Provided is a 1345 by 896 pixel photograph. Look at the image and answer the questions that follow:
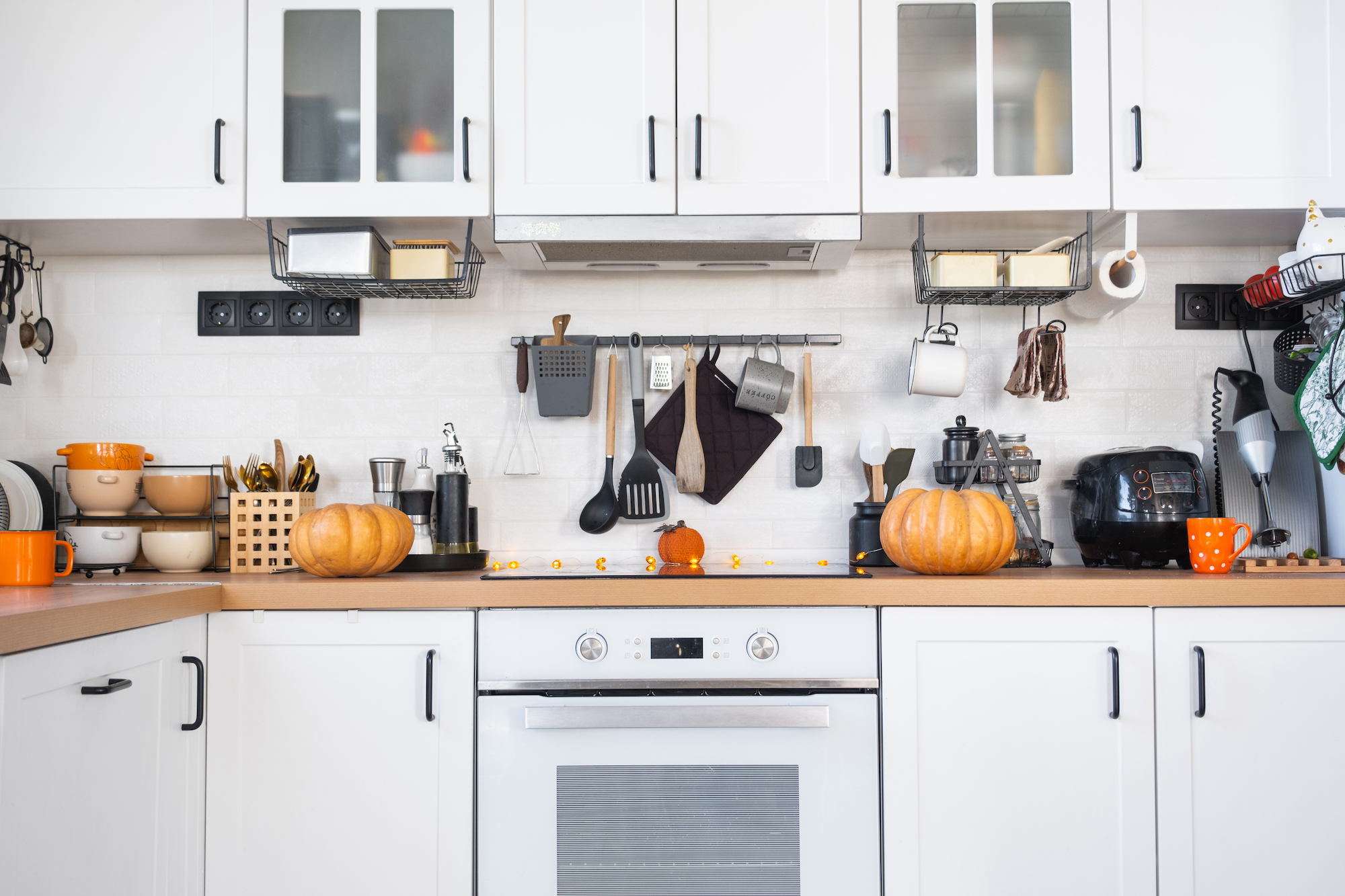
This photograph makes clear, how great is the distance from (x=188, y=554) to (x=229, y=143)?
0.98 meters

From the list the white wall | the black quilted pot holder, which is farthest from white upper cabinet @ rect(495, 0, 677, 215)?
the black quilted pot holder

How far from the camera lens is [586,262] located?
2.19 m

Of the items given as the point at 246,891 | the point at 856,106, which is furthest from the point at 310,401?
the point at 856,106

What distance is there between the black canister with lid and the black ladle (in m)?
0.85

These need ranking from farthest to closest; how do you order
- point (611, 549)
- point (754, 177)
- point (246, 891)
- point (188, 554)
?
point (611, 549)
point (188, 554)
point (754, 177)
point (246, 891)

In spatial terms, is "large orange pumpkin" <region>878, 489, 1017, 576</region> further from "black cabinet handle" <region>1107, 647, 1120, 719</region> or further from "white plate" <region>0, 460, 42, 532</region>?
"white plate" <region>0, 460, 42, 532</region>

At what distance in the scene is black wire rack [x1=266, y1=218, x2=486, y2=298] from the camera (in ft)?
6.65

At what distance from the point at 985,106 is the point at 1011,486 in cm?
88

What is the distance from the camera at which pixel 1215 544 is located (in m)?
1.86

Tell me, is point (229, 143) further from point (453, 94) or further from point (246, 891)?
point (246, 891)

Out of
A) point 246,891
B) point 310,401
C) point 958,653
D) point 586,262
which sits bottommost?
point 246,891

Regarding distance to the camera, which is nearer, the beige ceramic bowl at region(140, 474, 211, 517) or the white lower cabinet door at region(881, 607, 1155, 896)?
the white lower cabinet door at region(881, 607, 1155, 896)

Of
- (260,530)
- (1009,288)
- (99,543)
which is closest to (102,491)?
(99,543)

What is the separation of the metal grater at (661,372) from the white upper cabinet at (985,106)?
25.4 inches
